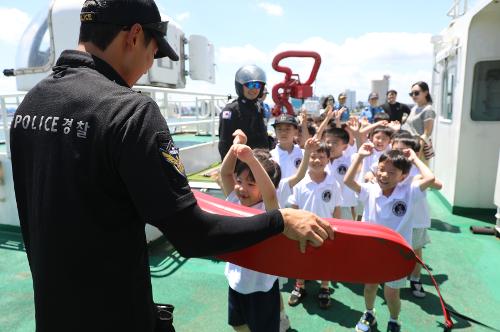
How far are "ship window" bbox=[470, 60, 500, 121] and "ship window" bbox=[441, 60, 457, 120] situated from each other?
0.62m

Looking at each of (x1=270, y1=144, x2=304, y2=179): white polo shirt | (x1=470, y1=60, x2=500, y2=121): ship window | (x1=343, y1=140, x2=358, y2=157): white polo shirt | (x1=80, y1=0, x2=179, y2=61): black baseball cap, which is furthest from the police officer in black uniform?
(x1=470, y1=60, x2=500, y2=121): ship window

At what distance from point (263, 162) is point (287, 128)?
1599 millimetres

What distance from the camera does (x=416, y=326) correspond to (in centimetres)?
301

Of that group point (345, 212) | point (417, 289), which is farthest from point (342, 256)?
point (345, 212)

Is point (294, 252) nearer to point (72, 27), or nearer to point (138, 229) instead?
point (138, 229)

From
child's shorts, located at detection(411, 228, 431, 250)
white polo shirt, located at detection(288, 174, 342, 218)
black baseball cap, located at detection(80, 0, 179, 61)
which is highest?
black baseball cap, located at detection(80, 0, 179, 61)

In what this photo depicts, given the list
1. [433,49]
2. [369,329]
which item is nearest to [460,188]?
[433,49]

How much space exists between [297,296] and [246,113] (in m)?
2.16

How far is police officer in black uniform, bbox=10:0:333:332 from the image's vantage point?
993mm

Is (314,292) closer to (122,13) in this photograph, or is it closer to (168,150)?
(168,150)

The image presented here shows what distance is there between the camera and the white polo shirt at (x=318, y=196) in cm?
334

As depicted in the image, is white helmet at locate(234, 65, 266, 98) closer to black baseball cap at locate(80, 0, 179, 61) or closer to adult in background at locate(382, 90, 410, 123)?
black baseball cap at locate(80, 0, 179, 61)

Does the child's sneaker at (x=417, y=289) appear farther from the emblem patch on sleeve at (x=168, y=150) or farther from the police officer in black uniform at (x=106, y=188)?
the emblem patch on sleeve at (x=168, y=150)

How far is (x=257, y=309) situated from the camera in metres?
2.24
